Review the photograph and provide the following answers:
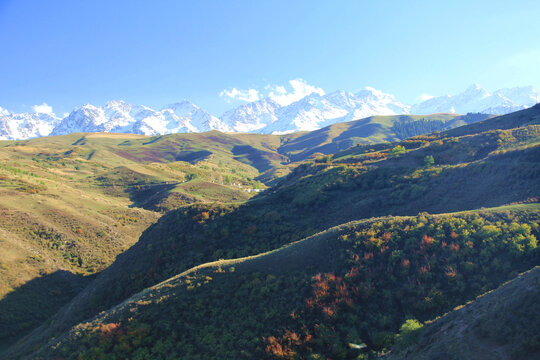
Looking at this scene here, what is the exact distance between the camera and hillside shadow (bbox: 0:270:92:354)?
1455 inches

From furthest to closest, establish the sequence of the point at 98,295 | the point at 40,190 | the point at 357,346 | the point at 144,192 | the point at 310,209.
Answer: the point at 144,192 < the point at 40,190 < the point at 310,209 < the point at 98,295 < the point at 357,346

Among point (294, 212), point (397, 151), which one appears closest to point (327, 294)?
point (294, 212)

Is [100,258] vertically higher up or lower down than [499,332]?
lower down

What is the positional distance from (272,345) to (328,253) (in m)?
8.73

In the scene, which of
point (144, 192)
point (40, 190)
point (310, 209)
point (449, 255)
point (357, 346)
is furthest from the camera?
point (144, 192)

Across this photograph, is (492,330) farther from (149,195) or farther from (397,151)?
(149,195)

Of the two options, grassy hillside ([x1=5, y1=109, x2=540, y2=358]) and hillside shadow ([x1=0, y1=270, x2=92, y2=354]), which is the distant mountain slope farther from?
hillside shadow ([x1=0, y1=270, x2=92, y2=354])

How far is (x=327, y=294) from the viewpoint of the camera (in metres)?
17.9

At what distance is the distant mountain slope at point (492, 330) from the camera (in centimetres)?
991

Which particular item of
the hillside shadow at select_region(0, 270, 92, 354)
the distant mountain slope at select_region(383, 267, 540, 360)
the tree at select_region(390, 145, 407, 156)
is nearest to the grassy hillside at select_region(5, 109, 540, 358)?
the hillside shadow at select_region(0, 270, 92, 354)

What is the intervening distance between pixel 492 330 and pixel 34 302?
181 ft

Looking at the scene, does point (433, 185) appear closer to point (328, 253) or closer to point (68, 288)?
point (328, 253)

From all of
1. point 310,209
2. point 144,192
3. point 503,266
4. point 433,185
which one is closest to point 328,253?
point 503,266

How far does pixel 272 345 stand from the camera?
51.6 ft
